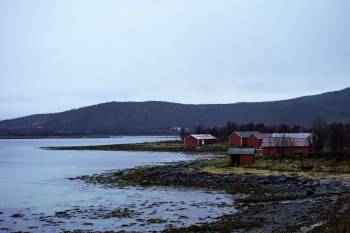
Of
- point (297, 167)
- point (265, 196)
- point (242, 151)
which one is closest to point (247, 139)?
point (242, 151)

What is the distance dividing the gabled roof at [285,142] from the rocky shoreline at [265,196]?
39.5ft

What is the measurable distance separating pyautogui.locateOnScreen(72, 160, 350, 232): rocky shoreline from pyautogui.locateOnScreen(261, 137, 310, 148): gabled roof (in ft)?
39.5

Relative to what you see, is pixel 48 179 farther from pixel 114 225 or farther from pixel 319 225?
pixel 319 225

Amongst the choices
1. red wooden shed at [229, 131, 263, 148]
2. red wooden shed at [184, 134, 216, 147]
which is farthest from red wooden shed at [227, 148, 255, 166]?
red wooden shed at [184, 134, 216, 147]

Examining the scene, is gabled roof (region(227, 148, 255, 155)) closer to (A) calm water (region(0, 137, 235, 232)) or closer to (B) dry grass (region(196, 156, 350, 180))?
(B) dry grass (region(196, 156, 350, 180))

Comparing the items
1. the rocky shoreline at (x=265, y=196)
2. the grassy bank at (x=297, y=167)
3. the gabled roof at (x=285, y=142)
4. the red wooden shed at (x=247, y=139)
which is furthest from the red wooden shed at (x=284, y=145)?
the red wooden shed at (x=247, y=139)

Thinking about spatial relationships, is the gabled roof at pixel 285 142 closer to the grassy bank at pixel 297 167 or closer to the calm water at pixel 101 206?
the grassy bank at pixel 297 167

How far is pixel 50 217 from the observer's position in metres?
32.3

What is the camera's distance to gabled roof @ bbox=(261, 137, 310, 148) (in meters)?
68.4

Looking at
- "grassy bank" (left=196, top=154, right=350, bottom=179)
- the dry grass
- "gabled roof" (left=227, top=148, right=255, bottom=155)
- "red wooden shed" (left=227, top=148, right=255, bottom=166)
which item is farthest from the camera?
"red wooden shed" (left=227, top=148, right=255, bottom=166)

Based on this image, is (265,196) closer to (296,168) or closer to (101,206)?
(101,206)

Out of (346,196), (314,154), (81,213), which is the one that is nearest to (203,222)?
(81,213)

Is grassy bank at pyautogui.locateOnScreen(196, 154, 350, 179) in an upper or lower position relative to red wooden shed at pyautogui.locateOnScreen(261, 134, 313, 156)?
lower

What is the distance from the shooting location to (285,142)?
69.0 metres
